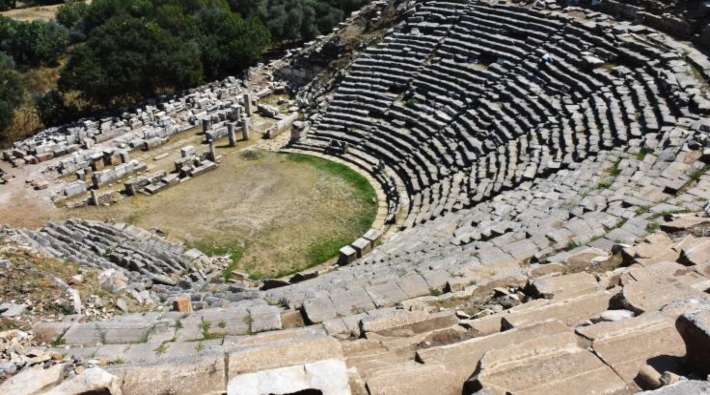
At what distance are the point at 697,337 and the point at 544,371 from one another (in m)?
1.34

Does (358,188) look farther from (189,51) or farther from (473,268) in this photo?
(189,51)

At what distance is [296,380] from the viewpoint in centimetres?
537

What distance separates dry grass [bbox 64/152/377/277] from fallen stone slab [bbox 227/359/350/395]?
12.4m

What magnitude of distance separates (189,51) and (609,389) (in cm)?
3205

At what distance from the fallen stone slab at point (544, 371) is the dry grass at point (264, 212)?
12827 millimetres

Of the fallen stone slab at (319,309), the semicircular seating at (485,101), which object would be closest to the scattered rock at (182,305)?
the fallen stone slab at (319,309)

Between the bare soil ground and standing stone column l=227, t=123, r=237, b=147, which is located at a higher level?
standing stone column l=227, t=123, r=237, b=147

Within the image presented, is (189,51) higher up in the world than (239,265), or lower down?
higher up

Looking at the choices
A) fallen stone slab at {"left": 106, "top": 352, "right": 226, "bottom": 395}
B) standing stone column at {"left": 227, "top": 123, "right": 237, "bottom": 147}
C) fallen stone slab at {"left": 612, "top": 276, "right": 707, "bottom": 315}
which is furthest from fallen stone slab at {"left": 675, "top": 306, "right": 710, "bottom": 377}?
standing stone column at {"left": 227, "top": 123, "right": 237, "bottom": 147}

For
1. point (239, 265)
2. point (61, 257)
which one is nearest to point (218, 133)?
point (239, 265)

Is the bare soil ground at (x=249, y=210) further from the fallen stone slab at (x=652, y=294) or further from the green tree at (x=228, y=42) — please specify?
the fallen stone slab at (x=652, y=294)

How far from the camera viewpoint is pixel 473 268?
11125mm

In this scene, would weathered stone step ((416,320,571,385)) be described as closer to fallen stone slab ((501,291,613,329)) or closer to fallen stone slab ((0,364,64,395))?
fallen stone slab ((501,291,613,329))

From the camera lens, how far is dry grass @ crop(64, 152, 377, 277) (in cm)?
1906
